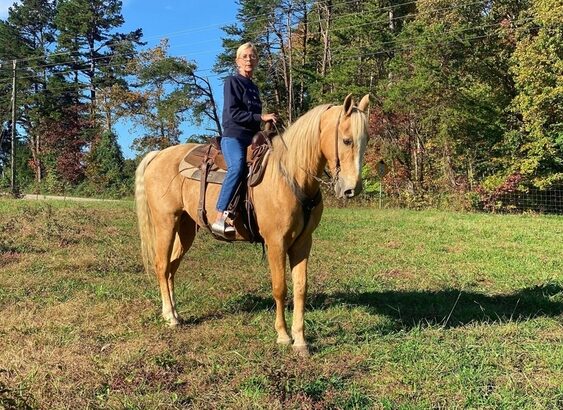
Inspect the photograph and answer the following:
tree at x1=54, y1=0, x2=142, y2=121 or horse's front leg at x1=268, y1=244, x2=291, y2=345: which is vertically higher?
tree at x1=54, y1=0, x2=142, y2=121

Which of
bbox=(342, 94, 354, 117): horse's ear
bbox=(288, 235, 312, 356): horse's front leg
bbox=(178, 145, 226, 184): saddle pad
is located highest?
bbox=(342, 94, 354, 117): horse's ear

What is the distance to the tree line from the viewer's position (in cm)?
2102

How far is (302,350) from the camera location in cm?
425

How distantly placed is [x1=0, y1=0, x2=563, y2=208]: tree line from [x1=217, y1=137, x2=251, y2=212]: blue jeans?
58.9 feet

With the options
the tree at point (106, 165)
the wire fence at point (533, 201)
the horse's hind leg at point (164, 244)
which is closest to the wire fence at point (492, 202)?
the wire fence at point (533, 201)

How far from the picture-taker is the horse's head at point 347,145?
153 inches

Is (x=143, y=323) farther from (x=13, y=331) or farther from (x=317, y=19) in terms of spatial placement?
(x=317, y=19)

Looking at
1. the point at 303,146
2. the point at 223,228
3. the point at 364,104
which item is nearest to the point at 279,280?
the point at 223,228

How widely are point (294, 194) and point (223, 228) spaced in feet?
2.95

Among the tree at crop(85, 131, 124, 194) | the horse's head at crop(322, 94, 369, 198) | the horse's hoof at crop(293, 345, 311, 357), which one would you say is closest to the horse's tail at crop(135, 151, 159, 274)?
the horse's hoof at crop(293, 345, 311, 357)

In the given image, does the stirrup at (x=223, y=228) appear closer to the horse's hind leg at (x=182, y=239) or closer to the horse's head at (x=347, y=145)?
the horse's hind leg at (x=182, y=239)

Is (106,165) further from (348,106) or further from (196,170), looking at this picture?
(348,106)

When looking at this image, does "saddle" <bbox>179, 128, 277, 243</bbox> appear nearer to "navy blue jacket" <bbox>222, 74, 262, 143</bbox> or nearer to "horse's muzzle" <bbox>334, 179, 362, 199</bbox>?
"navy blue jacket" <bbox>222, 74, 262, 143</bbox>

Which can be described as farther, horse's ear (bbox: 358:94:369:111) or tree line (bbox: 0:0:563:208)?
tree line (bbox: 0:0:563:208)
